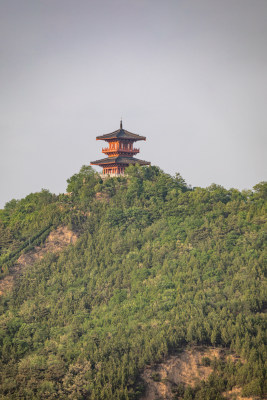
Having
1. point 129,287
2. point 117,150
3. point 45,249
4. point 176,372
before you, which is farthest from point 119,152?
point 176,372

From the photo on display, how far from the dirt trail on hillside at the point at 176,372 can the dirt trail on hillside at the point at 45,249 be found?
762 inches

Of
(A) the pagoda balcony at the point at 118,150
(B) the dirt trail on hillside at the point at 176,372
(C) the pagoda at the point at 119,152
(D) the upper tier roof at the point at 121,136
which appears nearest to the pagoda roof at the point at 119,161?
(C) the pagoda at the point at 119,152

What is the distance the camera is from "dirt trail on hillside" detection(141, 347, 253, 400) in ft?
221

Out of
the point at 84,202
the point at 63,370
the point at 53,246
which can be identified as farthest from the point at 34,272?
the point at 63,370

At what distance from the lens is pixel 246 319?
7031cm

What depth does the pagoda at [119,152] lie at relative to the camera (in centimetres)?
9462

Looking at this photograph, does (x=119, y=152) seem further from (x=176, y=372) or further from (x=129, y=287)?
(x=176, y=372)

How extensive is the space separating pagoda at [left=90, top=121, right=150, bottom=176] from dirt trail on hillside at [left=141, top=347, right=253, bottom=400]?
30170 millimetres

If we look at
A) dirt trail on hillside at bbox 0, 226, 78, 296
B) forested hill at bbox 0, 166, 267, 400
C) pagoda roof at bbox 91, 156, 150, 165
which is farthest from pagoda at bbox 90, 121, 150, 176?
dirt trail on hillside at bbox 0, 226, 78, 296

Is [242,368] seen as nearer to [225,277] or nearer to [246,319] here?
[246,319]

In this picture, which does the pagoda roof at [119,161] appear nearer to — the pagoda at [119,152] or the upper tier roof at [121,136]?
the pagoda at [119,152]

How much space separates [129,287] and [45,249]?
11.3 m

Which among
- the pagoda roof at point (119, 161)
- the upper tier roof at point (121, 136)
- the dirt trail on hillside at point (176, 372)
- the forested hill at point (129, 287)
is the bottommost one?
the dirt trail on hillside at point (176, 372)

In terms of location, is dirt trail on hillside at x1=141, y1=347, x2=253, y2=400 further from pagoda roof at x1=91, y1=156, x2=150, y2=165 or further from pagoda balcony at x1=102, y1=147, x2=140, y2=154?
pagoda balcony at x1=102, y1=147, x2=140, y2=154
